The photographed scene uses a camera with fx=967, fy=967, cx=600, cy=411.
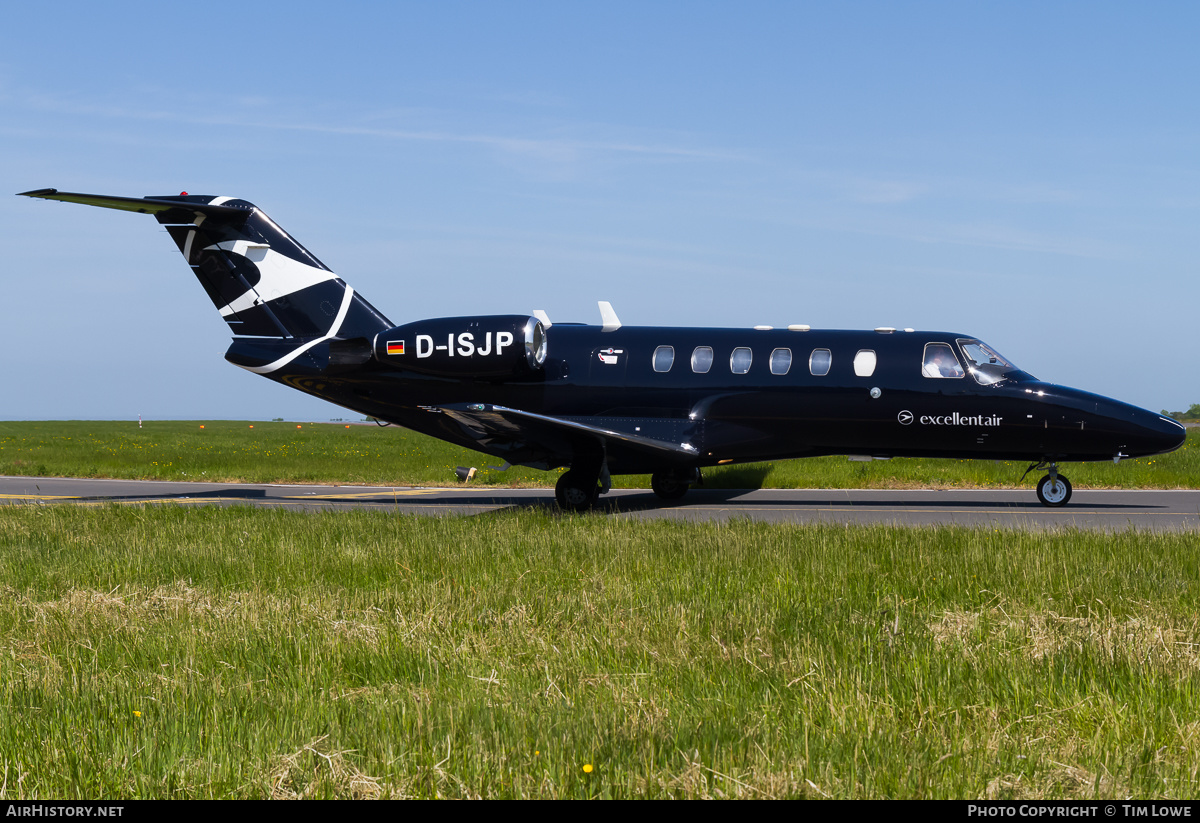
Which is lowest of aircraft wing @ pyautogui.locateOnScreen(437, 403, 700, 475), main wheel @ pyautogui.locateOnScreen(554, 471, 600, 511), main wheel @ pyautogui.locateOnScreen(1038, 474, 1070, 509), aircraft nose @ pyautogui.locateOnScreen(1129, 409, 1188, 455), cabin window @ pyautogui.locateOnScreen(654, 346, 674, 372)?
main wheel @ pyautogui.locateOnScreen(554, 471, 600, 511)

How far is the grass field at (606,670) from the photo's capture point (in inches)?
162

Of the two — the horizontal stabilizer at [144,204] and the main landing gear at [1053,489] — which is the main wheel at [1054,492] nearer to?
the main landing gear at [1053,489]

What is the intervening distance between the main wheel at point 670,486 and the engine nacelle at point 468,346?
3663 mm

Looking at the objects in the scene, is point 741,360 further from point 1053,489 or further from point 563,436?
point 1053,489

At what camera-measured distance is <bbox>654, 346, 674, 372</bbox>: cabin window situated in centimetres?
1758

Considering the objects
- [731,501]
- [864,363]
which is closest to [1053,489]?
[864,363]

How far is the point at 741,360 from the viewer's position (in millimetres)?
17359

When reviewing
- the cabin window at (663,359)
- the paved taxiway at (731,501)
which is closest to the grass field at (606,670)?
the paved taxiway at (731,501)

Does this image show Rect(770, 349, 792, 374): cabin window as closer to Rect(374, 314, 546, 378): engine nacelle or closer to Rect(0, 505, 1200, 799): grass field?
Rect(374, 314, 546, 378): engine nacelle

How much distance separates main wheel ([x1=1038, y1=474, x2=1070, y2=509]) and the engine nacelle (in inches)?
373

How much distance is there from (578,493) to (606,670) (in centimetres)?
1125

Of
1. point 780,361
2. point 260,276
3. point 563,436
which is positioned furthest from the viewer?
point 260,276

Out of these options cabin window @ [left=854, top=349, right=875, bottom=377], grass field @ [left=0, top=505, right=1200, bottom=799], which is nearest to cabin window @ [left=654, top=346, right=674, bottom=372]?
cabin window @ [left=854, top=349, right=875, bottom=377]
